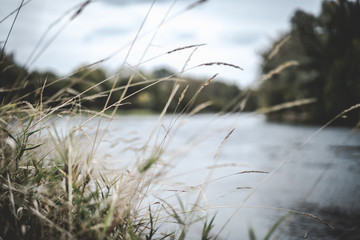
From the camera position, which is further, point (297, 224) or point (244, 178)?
point (244, 178)

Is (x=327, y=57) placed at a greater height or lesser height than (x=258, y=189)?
greater

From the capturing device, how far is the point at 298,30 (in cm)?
1220

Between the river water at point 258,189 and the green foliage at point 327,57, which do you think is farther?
the green foliage at point 327,57

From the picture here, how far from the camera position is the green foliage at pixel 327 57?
371 inches

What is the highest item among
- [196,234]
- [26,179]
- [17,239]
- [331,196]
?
[26,179]

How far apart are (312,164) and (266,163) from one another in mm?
647

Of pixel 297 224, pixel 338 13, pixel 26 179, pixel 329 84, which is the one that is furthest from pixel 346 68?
pixel 26 179

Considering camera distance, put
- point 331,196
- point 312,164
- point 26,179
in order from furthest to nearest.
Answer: point 312,164, point 331,196, point 26,179

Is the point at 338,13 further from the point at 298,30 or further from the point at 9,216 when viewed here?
the point at 9,216

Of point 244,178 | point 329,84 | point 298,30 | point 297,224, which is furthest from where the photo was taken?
point 298,30

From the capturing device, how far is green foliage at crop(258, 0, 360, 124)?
30.9 feet

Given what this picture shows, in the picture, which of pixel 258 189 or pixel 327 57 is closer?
pixel 258 189

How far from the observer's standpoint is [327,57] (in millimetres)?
11719

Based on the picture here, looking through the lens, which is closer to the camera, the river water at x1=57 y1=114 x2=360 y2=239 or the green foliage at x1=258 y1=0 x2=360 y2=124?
the river water at x1=57 y1=114 x2=360 y2=239
